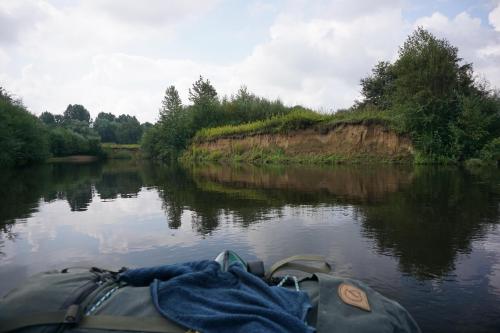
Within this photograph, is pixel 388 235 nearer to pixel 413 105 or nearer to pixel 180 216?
pixel 180 216

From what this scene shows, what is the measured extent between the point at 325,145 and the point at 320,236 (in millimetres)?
24496

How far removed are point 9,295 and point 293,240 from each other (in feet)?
13.8

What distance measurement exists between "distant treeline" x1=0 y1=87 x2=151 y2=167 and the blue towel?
34816 mm

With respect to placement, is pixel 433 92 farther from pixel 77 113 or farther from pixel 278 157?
pixel 77 113

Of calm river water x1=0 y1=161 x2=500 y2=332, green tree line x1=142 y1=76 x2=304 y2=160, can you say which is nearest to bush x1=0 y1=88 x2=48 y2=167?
green tree line x1=142 y1=76 x2=304 y2=160

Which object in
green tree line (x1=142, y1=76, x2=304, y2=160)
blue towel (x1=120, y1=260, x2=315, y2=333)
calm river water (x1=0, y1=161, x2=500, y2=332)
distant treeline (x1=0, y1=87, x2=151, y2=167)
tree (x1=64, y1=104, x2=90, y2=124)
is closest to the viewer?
blue towel (x1=120, y1=260, x2=315, y2=333)

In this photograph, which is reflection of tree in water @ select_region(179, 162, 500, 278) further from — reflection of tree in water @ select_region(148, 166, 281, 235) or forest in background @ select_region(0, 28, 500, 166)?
forest in background @ select_region(0, 28, 500, 166)

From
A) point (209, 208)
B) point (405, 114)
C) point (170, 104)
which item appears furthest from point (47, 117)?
point (209, 208)

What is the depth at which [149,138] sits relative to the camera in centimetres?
5916

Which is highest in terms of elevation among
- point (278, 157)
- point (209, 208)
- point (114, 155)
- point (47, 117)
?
point (47, 117)

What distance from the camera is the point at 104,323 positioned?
1647 mm

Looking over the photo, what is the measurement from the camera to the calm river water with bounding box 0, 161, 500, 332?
3.57 meters

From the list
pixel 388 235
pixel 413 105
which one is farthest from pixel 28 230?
pixel 413 105

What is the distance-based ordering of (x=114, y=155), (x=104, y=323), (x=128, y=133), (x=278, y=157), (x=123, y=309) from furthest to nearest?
1. (x=128, y=133)
2. (x=114, y=155)
3. (x=278, y=157)
4. (x=123, y=309)
5. (x=104, y=323)
